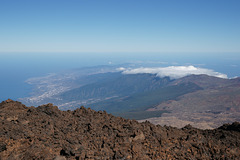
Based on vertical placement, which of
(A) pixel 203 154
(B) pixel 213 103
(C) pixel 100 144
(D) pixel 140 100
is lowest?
(D) pixel 140 100

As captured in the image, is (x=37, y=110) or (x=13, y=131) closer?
(x=13, y=131)

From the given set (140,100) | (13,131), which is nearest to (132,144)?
(13,131)

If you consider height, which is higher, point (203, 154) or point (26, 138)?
point (26, 138)

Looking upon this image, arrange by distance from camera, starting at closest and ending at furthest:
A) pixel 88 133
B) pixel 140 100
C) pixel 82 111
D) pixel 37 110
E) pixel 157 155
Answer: pixel 157 155, pixel 88 133, pixel 37 110, pixel 82 111, pixel 140 100

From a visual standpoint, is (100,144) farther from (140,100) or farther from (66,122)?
(140,100)

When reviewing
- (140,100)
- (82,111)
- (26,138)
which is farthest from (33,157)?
(140,100)

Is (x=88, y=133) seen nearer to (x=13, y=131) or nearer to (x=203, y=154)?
(x=13, y=131)

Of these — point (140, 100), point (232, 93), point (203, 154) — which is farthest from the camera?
point (140, 100)
